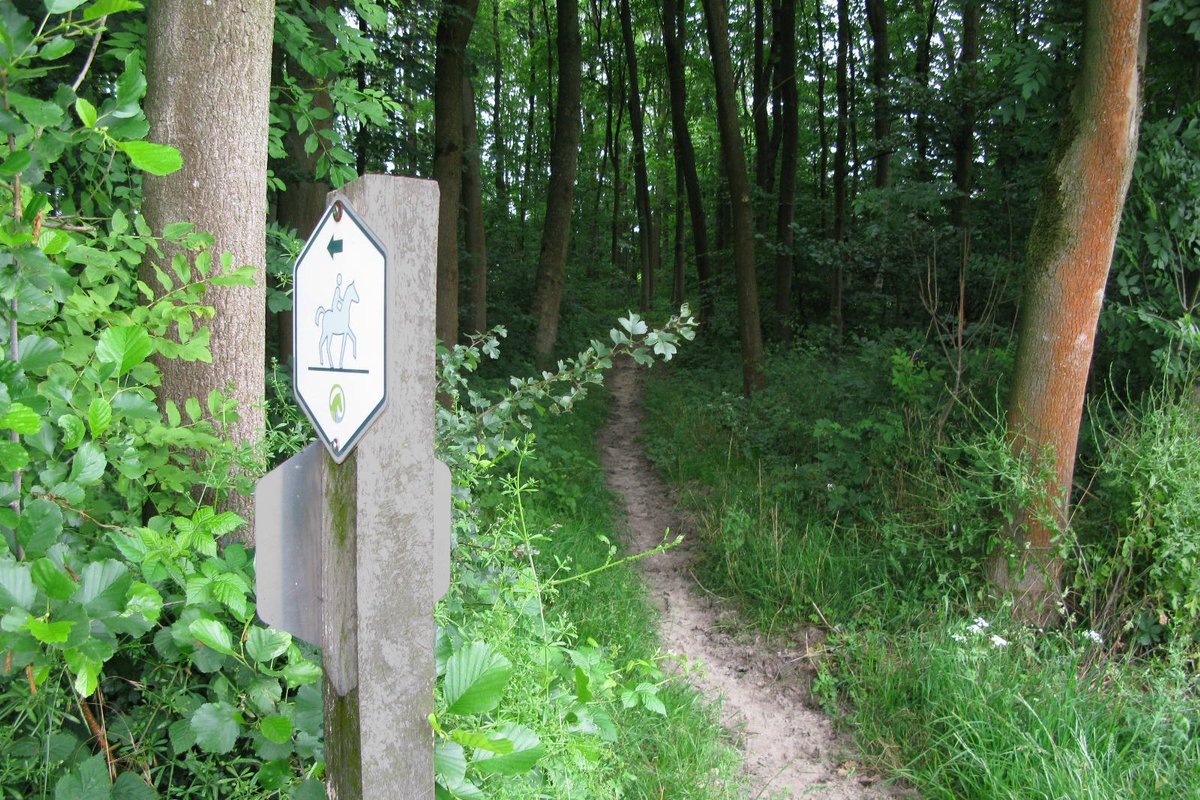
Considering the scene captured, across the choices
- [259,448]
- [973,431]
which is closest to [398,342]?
[259,448]

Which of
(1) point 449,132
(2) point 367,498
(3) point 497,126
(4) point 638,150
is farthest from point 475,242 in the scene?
(3) point 497,126

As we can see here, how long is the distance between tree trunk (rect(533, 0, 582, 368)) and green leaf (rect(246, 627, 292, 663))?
1201cm

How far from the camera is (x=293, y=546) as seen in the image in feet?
4.80

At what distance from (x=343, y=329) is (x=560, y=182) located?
12.5 meters

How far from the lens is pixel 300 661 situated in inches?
70.0

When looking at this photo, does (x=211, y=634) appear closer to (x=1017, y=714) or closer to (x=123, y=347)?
(x=123, y=347)

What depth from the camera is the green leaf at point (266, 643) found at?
5.58ft

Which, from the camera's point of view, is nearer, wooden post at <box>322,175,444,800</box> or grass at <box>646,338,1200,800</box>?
wooden post at <box>322,175,444,800</box>

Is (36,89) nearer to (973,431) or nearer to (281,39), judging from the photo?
(281,39)

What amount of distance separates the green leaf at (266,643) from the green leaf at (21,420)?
648 mm

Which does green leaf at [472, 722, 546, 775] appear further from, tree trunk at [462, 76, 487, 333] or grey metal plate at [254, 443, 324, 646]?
tree trunk at [462, 76, 487, 333]

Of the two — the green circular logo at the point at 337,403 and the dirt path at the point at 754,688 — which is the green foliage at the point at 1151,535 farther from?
the green circular logo at the point at 337,403

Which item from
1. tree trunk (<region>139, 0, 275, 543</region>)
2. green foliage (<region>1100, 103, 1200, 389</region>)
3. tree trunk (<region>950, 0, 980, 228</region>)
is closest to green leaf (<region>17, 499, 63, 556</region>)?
tree trunk (<region>139, 0, 275, 543</region>)

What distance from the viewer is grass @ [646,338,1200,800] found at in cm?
341
